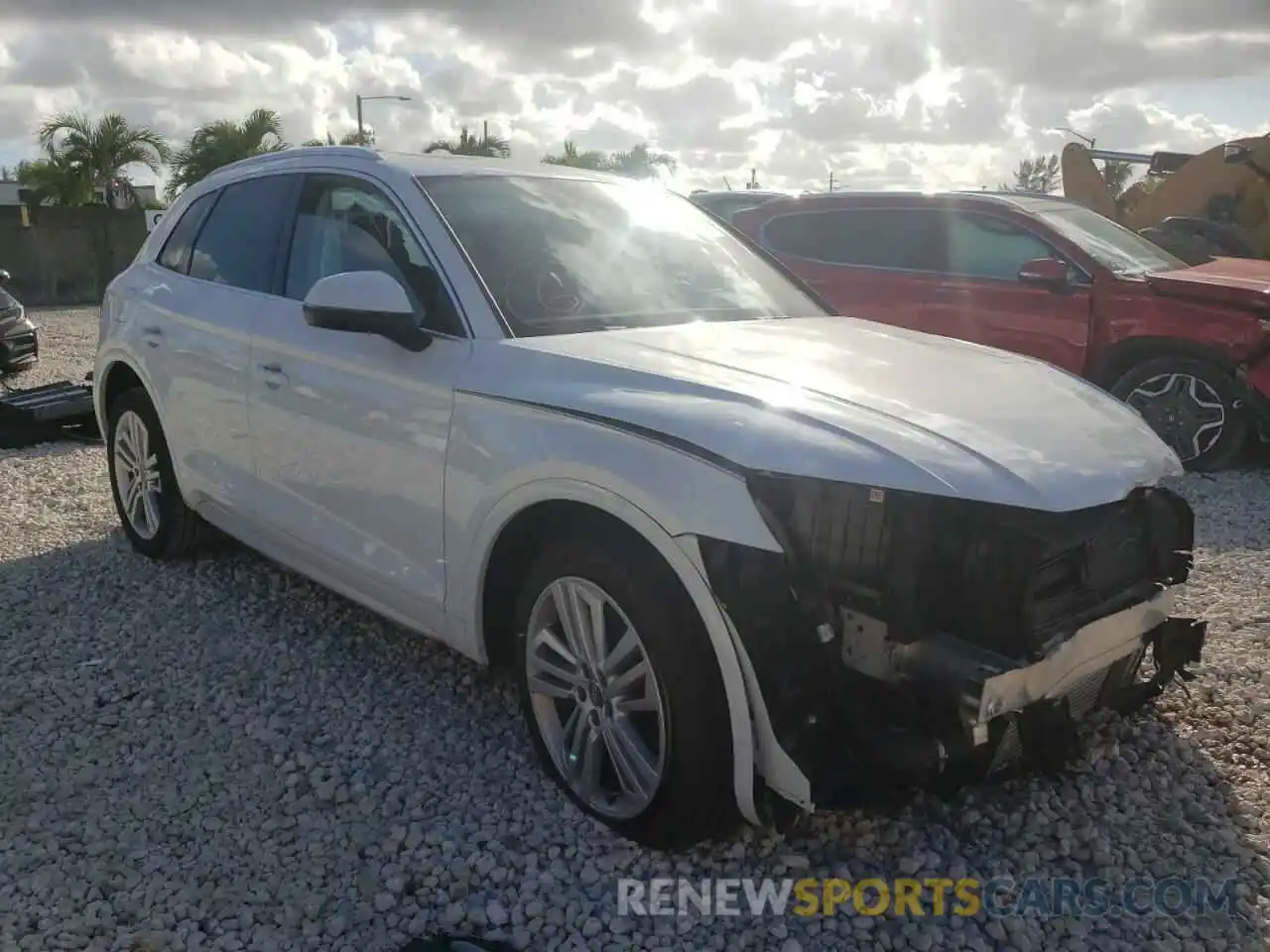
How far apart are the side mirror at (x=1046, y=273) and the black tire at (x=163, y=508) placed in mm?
5312

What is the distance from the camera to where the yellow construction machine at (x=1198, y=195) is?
1150 cm

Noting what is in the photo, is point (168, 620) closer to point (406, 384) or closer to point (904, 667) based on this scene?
point (406, 384)

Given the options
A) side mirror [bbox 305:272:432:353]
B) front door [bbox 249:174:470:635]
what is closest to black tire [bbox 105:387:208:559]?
front door [bbox 249:174:470:635]

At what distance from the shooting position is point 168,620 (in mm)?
4480

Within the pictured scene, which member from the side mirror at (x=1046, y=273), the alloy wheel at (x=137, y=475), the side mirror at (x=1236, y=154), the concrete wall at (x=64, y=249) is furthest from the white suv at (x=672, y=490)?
the concrete wall at (x=64, y=249)

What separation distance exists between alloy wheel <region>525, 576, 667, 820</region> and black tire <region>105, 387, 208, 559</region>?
2554 millimetres

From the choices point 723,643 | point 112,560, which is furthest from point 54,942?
point 112,560

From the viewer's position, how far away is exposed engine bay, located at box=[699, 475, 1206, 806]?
2.46 meters

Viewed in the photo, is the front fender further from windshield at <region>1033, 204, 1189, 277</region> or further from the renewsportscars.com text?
windshield at <region>1033, 204, 1189, 277</region>

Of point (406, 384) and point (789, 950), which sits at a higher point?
point (406, 384)

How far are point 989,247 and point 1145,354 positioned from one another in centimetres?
130

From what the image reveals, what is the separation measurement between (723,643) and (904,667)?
0.41m

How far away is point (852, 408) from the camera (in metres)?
2.70

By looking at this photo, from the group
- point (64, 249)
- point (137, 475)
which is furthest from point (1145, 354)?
point (64, 249)
